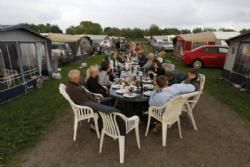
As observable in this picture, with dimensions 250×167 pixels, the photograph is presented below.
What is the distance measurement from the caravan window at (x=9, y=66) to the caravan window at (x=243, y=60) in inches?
310

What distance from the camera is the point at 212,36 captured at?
15.1 meters

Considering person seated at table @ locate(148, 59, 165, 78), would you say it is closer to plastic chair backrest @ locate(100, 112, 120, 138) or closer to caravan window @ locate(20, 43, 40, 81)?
plastic chair backrest @ locate(100, 112, 120, 138)

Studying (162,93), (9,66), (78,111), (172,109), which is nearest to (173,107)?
(172,109)

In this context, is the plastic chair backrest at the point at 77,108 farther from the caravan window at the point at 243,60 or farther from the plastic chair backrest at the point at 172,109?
the caravan window at the point at 243,60

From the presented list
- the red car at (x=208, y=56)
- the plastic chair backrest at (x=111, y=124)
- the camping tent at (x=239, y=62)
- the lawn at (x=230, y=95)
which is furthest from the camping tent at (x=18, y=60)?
the red car at (x=208, y=56)

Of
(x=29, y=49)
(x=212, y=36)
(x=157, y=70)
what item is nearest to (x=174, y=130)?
(x=157, y=70)

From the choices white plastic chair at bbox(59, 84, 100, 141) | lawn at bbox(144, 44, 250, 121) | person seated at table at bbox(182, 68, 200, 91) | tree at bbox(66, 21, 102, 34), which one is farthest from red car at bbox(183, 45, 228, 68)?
tree at bbox(66, 21, 102, 34)

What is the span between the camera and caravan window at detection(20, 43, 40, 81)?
773 cm

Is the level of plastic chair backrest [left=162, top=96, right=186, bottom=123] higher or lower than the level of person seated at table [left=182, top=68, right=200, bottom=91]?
→ lower

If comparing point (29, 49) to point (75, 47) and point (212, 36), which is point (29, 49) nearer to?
point (75, 47)

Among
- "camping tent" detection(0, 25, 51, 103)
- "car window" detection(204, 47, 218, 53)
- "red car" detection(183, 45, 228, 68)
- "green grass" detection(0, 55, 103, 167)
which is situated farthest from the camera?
"car window" detection(204, 47, 218, 53)

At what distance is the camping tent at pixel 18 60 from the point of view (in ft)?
21.4

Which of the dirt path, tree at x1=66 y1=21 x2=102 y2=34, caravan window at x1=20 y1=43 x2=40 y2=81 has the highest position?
caravan window at x1=20 y1=43 x2=40 y2=81

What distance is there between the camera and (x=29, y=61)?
27.0 feet
